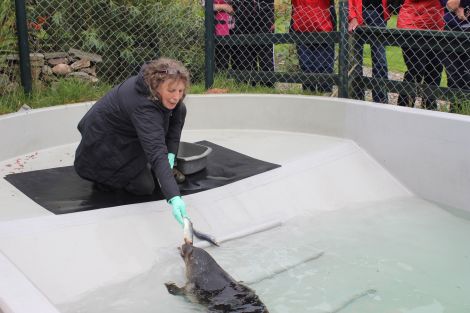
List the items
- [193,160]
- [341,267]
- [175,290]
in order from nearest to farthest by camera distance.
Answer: [175,290]
[341,267]
[193,160]

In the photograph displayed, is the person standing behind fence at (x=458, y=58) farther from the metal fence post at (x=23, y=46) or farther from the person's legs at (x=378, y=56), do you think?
the metal fence post at (x=23, y=46)

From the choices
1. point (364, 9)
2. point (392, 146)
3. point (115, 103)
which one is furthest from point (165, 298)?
point (364, 9)

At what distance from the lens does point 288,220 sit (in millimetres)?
4504

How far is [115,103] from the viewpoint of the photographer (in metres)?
4.06

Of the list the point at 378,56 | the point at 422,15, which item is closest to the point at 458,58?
the point at 422,15

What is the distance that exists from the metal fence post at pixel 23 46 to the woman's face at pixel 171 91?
8.10 ft

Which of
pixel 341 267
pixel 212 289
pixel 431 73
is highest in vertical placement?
pixel 431 73

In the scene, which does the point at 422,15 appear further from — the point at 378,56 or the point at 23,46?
the point at 23,46

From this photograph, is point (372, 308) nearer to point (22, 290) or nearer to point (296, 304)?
point (296, 304)

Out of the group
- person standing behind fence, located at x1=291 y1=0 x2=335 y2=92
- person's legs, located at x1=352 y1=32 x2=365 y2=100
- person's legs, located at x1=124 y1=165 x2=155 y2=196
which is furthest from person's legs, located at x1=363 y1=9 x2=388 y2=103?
person's legs, located at x1=124 y1=165 x2=155 y2=196

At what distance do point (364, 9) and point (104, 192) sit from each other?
312cm

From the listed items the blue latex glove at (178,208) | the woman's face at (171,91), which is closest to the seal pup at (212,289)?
the blue latex glove at (178,208)

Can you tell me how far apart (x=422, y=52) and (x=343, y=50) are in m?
0.74

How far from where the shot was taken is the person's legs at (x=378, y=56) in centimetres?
575
